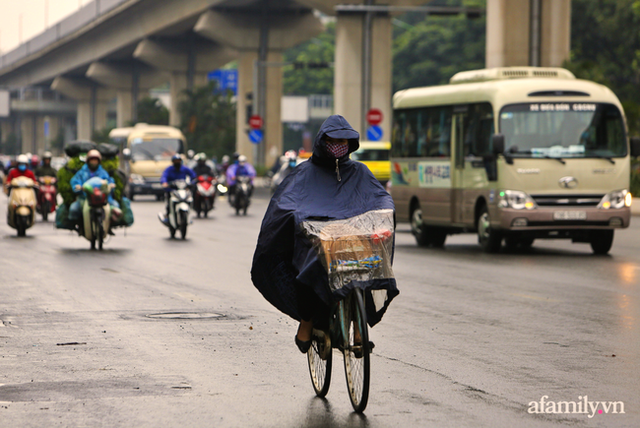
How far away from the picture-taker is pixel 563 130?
58.3 feet

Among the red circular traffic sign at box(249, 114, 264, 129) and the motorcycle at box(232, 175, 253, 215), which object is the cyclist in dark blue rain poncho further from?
the red circular traffic sign at box(249, 114, 264, 129)

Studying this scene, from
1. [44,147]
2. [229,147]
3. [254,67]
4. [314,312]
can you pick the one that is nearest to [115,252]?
[314,312]

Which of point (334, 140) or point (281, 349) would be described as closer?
point (334, 140)

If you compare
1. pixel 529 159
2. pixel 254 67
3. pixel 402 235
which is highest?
pixel 254 67

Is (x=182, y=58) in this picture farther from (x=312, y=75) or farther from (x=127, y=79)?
(x=312, y=75)

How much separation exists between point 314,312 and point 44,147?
131111mm

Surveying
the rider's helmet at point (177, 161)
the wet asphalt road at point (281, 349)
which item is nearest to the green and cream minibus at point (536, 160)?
the wet asphalt road at point (281, 349)

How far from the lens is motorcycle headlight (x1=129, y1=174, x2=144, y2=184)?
4175 centimetres

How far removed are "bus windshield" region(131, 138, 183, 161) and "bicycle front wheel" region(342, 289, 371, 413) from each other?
37.4 metres

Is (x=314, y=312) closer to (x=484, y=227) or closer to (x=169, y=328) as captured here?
(x=169, y=328)

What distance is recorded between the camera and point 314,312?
6.55 meters

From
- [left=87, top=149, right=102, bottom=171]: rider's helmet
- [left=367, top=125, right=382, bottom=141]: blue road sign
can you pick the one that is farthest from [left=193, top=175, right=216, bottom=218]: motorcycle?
[left=87, top=149, right=102, bottom=171]: rider's helmet

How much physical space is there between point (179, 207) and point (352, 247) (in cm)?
1567

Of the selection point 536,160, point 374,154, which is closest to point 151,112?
point 374,154
